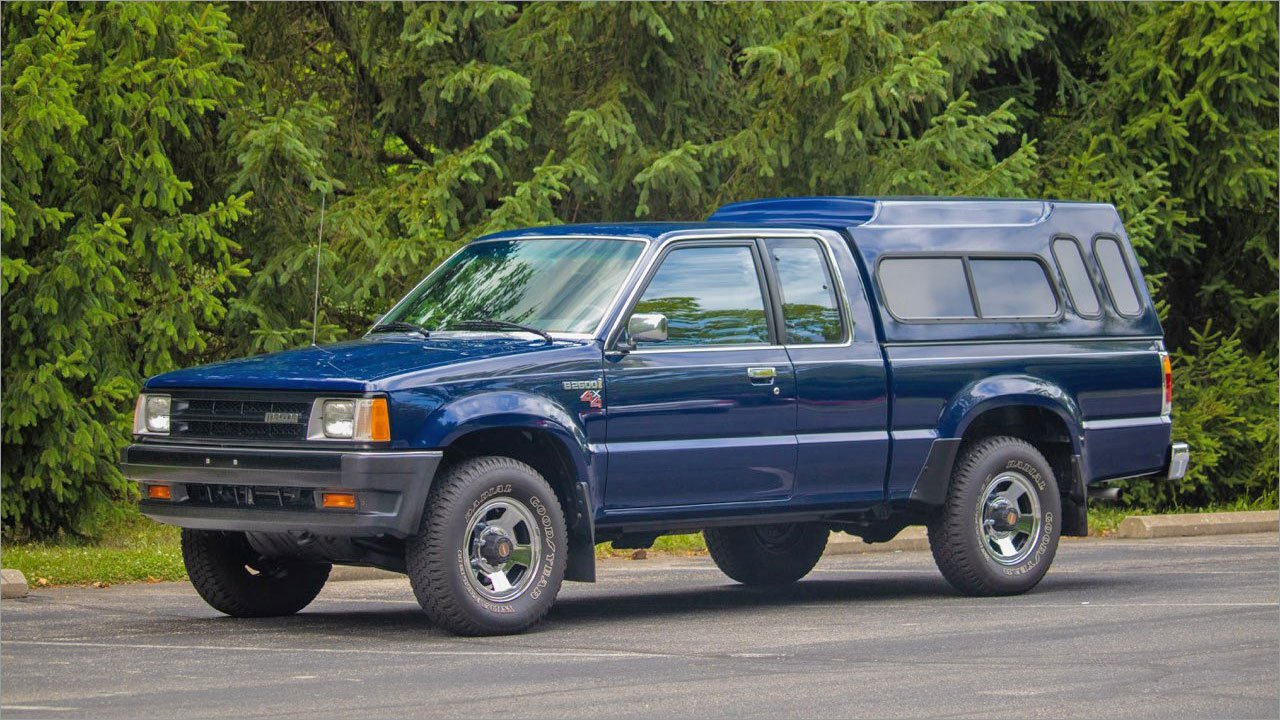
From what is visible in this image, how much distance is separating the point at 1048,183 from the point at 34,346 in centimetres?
1099

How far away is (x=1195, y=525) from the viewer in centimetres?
1775

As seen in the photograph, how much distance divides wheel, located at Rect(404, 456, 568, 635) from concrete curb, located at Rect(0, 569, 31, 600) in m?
3.04

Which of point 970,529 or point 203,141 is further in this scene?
point 203,141

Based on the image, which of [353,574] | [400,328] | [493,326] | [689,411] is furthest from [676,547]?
[493,326]

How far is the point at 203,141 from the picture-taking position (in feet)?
61.7

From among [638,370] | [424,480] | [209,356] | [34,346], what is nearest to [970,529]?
[638,370]

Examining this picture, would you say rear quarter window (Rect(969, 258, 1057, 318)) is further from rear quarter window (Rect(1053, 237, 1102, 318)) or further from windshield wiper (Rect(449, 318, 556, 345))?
windshield wiper (Rect(449, 318, 556, 345))

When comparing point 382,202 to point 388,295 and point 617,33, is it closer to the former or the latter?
point 388,295

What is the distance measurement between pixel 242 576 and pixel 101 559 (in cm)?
326

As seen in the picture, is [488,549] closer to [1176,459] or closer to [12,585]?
[12,585]

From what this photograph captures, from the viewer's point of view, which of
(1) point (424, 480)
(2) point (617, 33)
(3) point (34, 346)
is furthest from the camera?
(2) point (617, 33)

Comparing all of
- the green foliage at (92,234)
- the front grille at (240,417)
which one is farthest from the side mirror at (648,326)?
the green foliage at (92,234)

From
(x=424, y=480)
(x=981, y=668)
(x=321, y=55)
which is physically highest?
(x=321, y=55)

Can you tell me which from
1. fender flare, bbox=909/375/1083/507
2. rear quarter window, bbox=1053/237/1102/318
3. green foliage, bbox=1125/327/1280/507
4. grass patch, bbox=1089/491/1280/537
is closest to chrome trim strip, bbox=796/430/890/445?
fender flare, bbox=909/375/1083/507
